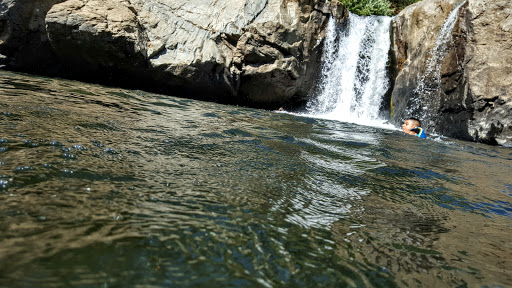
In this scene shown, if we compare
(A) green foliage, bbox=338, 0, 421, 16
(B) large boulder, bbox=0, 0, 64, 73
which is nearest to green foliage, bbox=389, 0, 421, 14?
(A) green foliage, bbox=338, 0, 421, 16

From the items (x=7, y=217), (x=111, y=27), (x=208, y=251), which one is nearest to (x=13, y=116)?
(x=7, y=217)

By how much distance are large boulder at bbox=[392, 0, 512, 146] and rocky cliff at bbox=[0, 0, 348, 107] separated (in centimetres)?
323

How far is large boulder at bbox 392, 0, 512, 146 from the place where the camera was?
715cm

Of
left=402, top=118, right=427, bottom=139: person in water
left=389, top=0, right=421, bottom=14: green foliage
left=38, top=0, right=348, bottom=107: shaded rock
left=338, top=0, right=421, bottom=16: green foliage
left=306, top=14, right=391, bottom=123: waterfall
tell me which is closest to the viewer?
left=402, top=118, right=427, bottom=139: person in water

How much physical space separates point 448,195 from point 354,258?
5.44 feet

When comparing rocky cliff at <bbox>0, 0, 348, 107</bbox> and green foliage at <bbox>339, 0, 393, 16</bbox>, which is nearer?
rocky cliff at <bbox>0, 0, 348, 107</bbox>

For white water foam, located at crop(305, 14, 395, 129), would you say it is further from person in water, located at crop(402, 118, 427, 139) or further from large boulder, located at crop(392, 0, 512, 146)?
person in water, located at crop(402, 118, 427, 139)

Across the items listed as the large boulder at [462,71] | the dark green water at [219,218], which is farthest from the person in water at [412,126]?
the dark green water at [219,218]

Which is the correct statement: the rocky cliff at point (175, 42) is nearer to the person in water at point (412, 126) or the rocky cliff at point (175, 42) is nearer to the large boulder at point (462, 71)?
the large boulder at point (462, 71)

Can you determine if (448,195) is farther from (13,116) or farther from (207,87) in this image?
(207,87)

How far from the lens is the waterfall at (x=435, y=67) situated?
8258 mm

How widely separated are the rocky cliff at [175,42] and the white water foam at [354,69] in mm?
959

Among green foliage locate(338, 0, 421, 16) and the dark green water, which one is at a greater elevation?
green foliage locate(338, 0, 421, 16)

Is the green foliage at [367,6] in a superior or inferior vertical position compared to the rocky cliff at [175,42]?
superior
